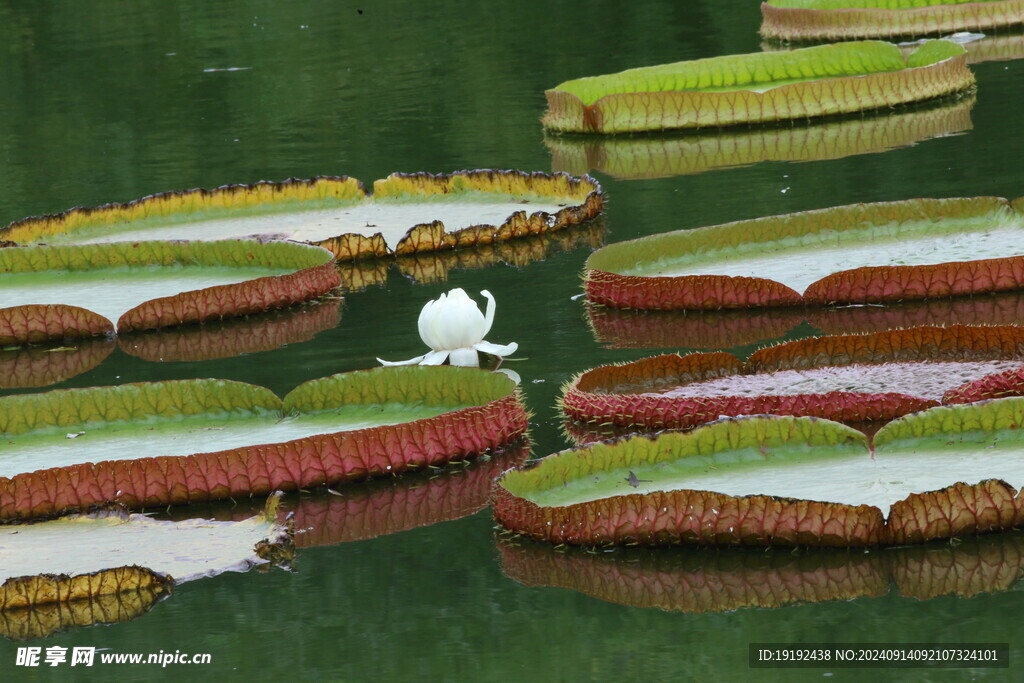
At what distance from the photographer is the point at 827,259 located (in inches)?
203

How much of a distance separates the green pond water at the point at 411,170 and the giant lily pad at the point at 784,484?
0.10m

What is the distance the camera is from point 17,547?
323 centimetres

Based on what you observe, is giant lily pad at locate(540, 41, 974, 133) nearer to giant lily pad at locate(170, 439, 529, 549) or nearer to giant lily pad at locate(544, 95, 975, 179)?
giant lily pad at locate(544, 95, 975, 179)

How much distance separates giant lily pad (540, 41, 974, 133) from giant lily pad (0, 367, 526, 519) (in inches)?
184

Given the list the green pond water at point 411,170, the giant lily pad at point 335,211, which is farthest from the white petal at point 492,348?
the giant lily pad at point 335,211

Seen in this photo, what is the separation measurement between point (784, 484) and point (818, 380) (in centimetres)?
71

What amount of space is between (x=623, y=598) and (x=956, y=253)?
2.61 m

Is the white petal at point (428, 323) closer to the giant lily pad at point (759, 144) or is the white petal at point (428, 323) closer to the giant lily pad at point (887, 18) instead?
the giant lily pad at point (759, 144)

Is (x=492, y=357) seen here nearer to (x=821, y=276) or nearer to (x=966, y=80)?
(x=821, y=276)

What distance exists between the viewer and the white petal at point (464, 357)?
4188 millimetres

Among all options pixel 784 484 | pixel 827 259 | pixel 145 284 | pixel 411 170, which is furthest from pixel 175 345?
pixel 411 170

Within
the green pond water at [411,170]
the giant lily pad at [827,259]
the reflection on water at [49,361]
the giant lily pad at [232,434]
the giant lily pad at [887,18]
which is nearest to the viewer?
the green pond water at [411,170]

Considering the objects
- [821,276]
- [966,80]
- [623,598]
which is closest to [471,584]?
[623,598]

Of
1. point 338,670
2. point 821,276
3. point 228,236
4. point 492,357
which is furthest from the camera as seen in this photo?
point 228,236
